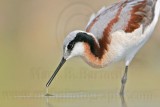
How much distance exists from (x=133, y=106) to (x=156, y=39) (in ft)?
17.4

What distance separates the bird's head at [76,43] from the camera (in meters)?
11.7

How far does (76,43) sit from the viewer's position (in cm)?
1172

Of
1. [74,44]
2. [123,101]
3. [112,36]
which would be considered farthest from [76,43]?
[123,101]

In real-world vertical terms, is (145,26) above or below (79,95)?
above

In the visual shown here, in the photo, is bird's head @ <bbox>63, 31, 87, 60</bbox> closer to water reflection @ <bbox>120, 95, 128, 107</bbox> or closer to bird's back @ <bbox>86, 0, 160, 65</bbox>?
bird's back @ <bbox>86, 0, 160, 65</bbox>

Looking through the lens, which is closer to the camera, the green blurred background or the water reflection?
the water reflection

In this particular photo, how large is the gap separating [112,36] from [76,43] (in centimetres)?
54

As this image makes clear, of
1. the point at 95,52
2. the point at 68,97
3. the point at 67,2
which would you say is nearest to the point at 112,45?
the point at 95,52

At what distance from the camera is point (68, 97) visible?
1216 centimetres

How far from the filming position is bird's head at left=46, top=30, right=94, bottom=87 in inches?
459

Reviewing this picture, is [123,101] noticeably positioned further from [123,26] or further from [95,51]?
[123,26]

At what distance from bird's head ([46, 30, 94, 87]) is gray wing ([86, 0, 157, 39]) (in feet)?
0.88

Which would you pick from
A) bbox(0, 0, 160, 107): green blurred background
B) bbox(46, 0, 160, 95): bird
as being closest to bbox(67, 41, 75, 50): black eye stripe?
bbox(46, 0, 160, 95): bird

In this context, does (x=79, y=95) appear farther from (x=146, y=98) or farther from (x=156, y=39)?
(x=156, y=39)
